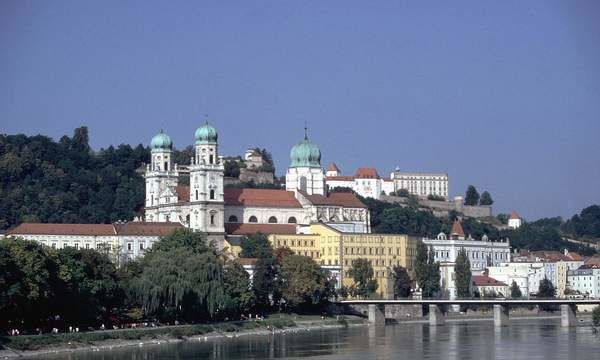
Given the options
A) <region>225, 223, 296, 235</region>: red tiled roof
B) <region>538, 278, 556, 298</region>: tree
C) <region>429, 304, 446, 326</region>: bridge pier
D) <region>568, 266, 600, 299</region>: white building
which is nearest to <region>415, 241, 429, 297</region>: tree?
<region>225, 223, 296, 235</region>: red tiled roof

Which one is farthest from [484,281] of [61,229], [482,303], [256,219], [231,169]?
[61,229]

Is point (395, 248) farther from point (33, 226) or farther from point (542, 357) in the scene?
point (542, 357)

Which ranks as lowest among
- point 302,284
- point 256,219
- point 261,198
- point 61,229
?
point 302,284

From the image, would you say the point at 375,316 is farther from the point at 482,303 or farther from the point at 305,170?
the point at 305,170

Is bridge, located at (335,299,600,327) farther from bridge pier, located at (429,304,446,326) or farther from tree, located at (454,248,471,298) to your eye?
tree, located at (454,248,471,298)

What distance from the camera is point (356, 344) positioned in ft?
317

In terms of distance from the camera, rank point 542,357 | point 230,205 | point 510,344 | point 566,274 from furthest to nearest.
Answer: point 566,274 → point 230,205 → point 510,344 → point 542,357

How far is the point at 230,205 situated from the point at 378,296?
60.5 feet

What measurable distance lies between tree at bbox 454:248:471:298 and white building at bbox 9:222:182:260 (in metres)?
27.6

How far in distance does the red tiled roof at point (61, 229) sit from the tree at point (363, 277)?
21.5 meters

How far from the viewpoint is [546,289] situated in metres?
161

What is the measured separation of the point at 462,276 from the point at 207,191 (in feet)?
83.9

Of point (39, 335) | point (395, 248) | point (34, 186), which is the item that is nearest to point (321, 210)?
point (395, 248)

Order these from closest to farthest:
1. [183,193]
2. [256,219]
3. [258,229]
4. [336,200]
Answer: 1. [258,229]
2. [183,193]
3. [256,219]
4. [336,200]
